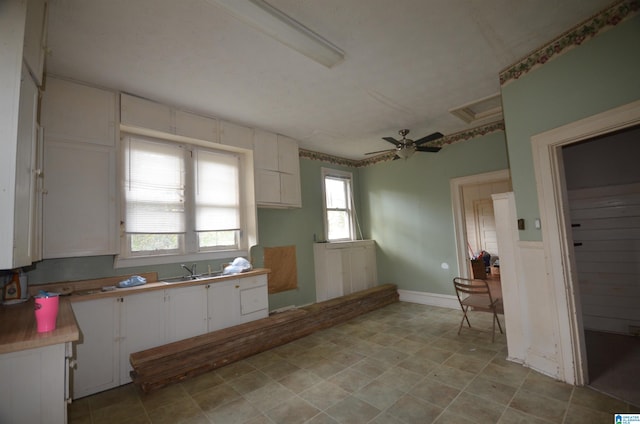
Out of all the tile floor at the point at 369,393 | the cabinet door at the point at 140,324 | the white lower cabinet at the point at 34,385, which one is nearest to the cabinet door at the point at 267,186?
the cabinet door at the point at 140,324

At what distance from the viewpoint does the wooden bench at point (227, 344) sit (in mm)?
2643

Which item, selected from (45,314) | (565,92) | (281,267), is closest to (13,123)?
(45,314)

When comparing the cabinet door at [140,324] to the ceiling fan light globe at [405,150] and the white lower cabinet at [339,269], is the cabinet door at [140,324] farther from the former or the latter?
the ceiling fan light globe at [405,150]

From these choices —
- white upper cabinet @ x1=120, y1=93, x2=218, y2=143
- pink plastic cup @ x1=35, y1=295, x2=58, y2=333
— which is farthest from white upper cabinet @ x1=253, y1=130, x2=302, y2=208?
pink plastic cup @ x1=35, y1=295, x2=58, y2=333

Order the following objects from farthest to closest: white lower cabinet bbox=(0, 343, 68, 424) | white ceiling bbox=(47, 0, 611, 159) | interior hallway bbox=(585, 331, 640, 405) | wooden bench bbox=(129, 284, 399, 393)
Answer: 1. wooden bench bbox=(129, 284, 399, 393)
2. interior hallway bbox=(585, 331, 640, 405)
3. white ceiling bbox=(47, 0, 611, 159)
4. white lower cabinet bbox=(0, 343, 68, 424)

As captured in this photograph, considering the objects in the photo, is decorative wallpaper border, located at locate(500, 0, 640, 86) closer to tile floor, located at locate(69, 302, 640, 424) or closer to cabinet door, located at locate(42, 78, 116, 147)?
tile floor, located at locate(69, 302, 640, 424)

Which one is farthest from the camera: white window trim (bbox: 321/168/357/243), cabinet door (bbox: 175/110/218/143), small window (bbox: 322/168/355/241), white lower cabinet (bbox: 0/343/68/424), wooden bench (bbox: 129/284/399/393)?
small window (bbox: 322/168/355/241)

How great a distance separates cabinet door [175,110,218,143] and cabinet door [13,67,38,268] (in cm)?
162

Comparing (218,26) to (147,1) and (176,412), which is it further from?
(176,412)

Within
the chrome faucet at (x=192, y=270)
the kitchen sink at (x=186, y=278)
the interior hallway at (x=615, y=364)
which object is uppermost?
the chrome faucet at (x=192, y=270)

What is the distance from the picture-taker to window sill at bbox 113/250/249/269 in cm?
310

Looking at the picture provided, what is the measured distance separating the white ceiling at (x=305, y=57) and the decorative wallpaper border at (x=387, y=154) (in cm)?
116

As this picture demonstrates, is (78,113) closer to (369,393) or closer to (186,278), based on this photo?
(186,278)

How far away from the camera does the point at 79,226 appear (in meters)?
2.74
